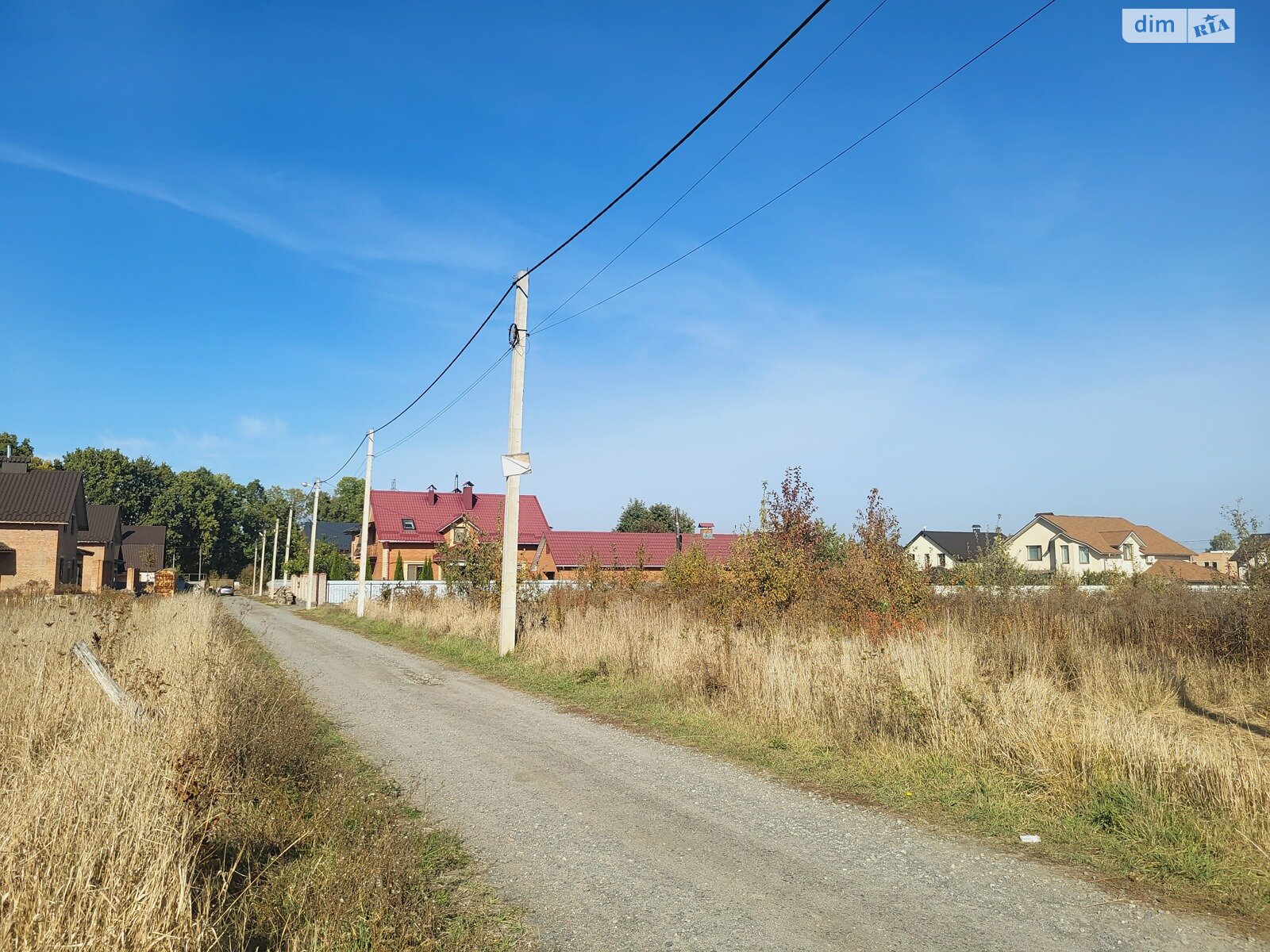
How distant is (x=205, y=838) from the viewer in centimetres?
433

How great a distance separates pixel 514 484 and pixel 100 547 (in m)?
50.6

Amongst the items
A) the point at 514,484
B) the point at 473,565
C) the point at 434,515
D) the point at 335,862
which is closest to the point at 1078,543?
the point at 434,515

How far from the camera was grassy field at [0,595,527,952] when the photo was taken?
306cm

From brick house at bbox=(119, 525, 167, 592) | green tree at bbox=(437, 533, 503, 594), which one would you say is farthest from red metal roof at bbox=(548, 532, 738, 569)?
brick house at bbox=(119, 525, 167, 592)

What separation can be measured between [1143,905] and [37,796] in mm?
5554

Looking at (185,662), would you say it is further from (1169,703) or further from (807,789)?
(1169,703)

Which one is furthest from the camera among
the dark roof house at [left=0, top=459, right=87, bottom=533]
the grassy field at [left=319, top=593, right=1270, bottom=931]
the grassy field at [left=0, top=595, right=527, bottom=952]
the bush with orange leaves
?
the dark roof house at [left=0, top=459, right=87, bottom=533]

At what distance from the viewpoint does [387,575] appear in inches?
2160

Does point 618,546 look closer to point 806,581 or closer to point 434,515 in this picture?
point 434,515

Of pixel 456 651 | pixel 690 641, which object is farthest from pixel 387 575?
pixel 690 641

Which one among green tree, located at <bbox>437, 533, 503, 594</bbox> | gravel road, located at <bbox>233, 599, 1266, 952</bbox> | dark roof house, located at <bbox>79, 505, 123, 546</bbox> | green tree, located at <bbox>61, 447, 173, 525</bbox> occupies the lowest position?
gravel road, located at <bbox>233, 599, 1266, 952</bbox>

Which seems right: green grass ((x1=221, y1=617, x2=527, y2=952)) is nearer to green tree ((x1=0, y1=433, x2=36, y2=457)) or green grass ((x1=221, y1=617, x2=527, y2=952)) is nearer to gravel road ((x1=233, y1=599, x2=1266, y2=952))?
gravel road ((x1=233, y1=599, x2=1266, y2=952))

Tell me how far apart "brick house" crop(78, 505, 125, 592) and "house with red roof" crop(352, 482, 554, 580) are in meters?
16.2

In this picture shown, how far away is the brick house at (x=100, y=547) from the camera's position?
51719 mm
